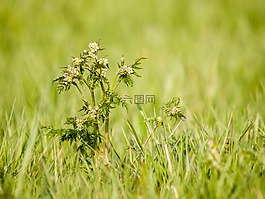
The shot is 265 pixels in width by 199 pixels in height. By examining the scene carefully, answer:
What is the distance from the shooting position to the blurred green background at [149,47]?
3.01 m

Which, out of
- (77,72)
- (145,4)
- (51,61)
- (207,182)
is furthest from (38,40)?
(207,182)

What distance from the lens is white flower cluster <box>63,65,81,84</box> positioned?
67.1 inches

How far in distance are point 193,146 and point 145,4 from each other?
11.4 ft

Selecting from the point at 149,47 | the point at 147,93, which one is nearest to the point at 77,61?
the point at 147,93

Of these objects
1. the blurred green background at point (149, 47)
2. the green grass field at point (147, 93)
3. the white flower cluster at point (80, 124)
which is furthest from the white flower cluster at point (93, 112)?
the blurred green background at point (149, 47)

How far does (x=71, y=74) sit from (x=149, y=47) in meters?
2.43

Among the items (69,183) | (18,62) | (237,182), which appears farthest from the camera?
(18,62)

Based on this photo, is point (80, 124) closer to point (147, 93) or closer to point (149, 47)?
point (147, 93)

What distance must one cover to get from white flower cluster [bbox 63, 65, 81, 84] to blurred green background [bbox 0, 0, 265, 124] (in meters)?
0.71

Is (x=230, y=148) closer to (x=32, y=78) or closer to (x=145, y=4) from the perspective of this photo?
(x=32, y=78)

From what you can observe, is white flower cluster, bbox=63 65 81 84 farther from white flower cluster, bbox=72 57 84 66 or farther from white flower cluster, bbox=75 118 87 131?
white flower cluster, bbox=75 118 87 131

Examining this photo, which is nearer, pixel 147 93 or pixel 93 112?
pixel 93 112

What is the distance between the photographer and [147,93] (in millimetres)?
3084

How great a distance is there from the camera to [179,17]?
478 centimetres
